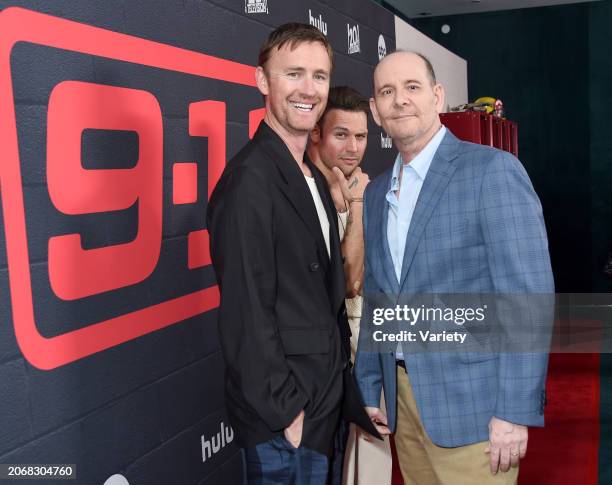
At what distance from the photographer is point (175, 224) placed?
2.29m

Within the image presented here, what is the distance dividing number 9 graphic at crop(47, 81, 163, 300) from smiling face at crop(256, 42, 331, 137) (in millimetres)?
458

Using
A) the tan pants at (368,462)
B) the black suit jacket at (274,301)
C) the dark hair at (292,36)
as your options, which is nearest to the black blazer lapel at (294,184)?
the black suit jacket at (274,301)

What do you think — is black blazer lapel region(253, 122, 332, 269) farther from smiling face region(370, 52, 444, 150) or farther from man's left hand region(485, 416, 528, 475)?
man's left hand region(485, 416, 528, 475)

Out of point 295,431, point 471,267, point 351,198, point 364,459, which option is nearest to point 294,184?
point 471,267

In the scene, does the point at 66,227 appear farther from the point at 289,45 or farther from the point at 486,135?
the point at 486,135

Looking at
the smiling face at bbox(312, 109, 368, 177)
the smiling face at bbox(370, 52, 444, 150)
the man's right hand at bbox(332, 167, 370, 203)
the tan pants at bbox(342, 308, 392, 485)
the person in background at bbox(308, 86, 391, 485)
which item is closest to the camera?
the smiling face at bbox(370, 52, 444, 150)

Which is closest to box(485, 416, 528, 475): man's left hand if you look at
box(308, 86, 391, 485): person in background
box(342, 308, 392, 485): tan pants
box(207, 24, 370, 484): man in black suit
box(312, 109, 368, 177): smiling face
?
box(207, 24, 370, 484): man in black suit

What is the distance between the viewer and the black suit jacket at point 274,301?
1563 mm

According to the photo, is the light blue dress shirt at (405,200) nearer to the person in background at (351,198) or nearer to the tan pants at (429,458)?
the tan pants at (429,458)

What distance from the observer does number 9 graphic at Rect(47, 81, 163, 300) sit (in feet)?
5.76

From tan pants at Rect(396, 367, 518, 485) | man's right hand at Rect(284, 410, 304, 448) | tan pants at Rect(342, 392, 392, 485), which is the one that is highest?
man's right hand at Rect(284, 410, 304, 448)

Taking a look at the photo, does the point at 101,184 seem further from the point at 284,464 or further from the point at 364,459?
the point at 364,459

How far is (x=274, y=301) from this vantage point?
Result: 5.31 feet

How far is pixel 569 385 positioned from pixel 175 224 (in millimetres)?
3835
